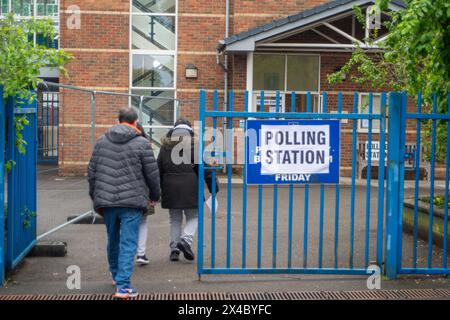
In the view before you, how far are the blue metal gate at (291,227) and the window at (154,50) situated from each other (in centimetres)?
461

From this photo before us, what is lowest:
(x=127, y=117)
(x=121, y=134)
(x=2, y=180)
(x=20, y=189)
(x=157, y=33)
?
(x=20, y=189)

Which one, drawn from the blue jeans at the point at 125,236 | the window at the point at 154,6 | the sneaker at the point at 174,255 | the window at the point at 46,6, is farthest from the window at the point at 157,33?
the blue jeans at the point at 125,236

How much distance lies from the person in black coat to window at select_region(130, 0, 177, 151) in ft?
32.2

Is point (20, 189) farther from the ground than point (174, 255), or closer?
farther from the ground

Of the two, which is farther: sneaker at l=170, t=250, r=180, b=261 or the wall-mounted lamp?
the wall-mounted lamp

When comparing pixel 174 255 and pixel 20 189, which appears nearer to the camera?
pixel 20 189

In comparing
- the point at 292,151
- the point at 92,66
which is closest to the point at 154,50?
the point at 92,66

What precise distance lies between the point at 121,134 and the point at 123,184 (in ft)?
1.53

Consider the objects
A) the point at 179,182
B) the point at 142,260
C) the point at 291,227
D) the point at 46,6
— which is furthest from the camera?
the point at 46,6

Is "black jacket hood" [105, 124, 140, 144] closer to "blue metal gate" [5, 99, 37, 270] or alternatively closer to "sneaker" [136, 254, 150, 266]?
"blue metal gate" [5, 99, 37, 270]

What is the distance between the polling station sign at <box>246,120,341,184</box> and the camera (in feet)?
21.8

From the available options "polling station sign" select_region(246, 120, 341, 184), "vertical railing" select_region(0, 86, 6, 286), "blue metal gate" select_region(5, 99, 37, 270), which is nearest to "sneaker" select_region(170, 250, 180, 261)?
"polling station sign" select_region(246, 120, 341, 184)

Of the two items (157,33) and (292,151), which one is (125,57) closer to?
(157,33)

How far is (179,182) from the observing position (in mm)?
7523
